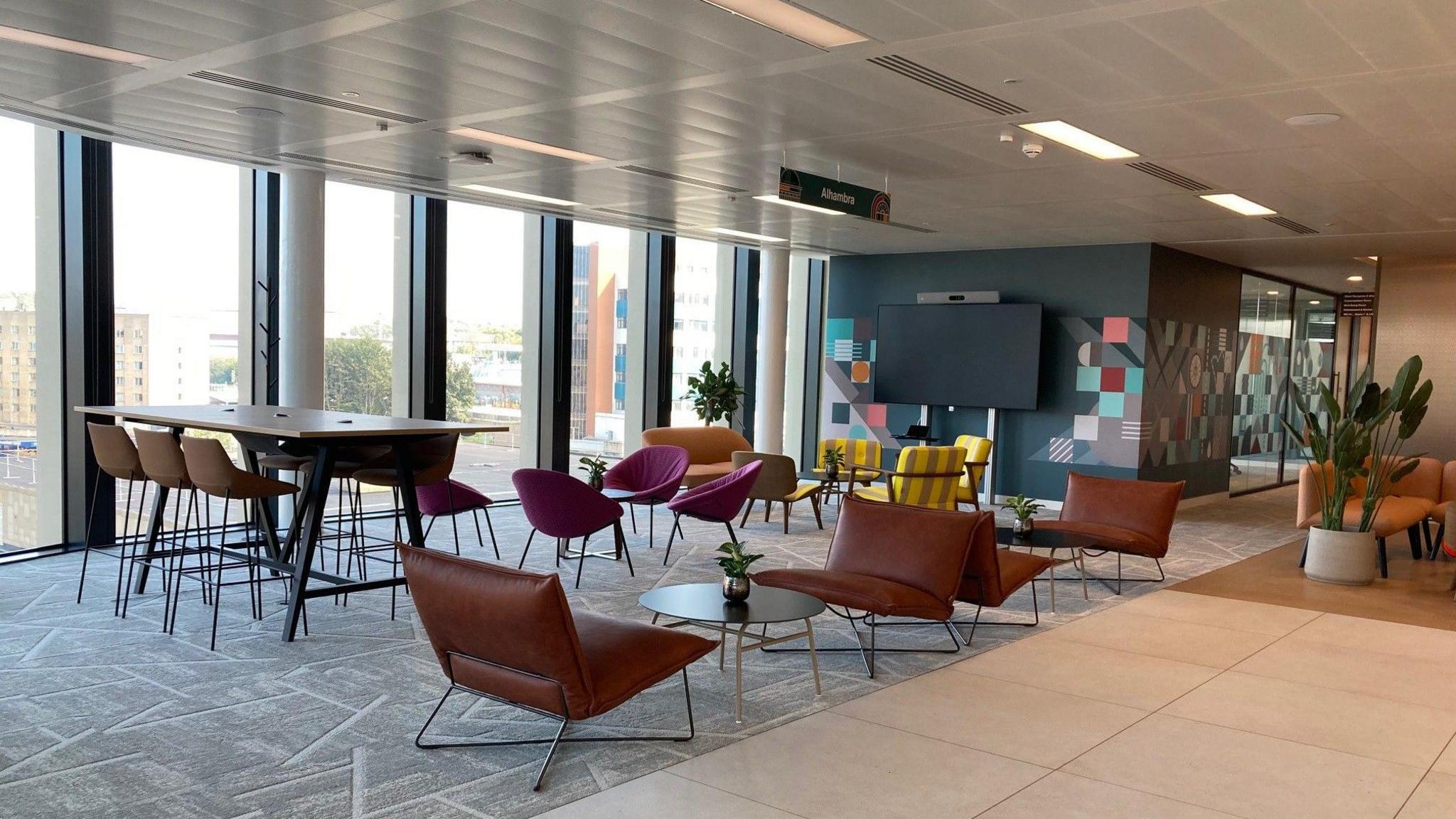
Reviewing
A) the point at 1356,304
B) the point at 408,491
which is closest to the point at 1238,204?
the point at 408,491

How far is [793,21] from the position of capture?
4.39 metres

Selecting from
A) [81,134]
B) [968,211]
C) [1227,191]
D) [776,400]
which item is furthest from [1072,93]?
[776,400]

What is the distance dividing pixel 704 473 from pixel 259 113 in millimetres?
4892

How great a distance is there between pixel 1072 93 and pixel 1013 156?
163 centimetres

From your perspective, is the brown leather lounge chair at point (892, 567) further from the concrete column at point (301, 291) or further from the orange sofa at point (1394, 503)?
the concrete column at point (301, 291)

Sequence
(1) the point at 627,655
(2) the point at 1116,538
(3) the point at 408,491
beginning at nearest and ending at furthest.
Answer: (1) the point at 627,655 → (3) the point at 408,491 → (2) the point at 1116,538

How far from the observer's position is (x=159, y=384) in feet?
26.8

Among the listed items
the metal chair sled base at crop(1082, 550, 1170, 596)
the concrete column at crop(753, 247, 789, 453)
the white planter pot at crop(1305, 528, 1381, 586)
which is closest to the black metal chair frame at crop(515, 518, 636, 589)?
the metal chair sled base at crop(1082, 550, 1170, 596)

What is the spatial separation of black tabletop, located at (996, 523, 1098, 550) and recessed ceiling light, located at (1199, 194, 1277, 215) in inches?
115

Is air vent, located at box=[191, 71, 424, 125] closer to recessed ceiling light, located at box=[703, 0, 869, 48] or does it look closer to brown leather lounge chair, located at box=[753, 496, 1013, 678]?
recessed ceiling light, located at box=[703, 0, 869, 48]

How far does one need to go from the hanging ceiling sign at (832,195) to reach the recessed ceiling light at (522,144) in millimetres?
1372

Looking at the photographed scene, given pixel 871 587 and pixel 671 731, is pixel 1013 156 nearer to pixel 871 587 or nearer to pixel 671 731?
pixel 871 587

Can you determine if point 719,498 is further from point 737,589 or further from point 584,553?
point 737,589

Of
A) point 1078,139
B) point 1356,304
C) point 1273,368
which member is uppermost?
point 1078,139
